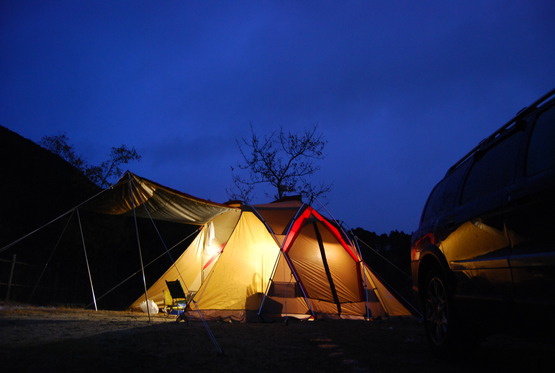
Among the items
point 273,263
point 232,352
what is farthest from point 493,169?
point 273,263

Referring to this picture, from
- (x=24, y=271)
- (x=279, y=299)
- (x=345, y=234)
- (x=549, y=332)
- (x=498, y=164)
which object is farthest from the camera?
(x=24, y=271)

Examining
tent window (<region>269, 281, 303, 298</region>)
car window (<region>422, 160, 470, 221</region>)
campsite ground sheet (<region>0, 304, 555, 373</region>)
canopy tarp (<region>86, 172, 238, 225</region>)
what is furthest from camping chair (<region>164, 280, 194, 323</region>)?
car window (<region>422, 160, 470, 221</region>)

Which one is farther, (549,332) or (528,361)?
(528,361)

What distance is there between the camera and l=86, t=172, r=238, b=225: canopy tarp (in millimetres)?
8148

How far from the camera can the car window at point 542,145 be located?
2652 mm

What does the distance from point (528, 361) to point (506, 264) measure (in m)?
1.71

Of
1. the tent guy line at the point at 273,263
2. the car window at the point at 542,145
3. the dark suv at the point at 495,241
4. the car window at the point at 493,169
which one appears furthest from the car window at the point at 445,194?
the tent guy line at the point at 273,263

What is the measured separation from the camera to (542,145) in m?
2.78

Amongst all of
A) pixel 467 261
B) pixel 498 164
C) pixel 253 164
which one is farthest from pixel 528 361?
pixel 253 164

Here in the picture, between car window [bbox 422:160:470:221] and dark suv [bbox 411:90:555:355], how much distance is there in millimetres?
17

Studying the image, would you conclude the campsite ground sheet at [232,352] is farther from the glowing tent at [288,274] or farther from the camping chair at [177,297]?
the camping chair at [177,297]

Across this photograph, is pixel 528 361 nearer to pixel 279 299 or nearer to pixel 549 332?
pixel 549 332

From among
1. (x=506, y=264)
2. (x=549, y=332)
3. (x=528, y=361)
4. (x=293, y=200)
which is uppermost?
(x=293, y=200)

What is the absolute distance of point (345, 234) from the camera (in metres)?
9.70
